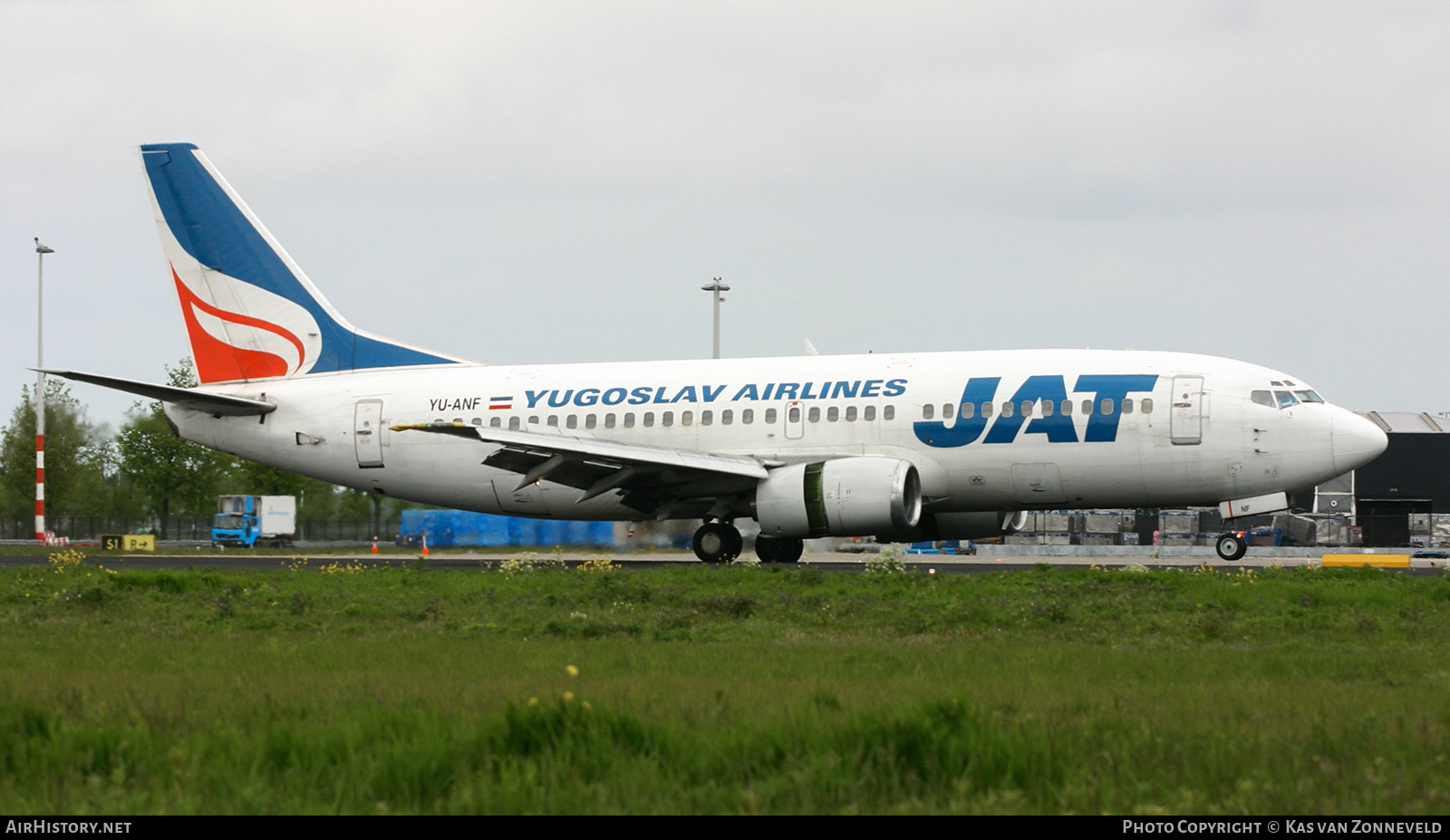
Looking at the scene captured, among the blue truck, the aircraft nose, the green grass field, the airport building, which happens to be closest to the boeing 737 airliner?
the aircraft nose

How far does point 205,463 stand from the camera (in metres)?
69.6

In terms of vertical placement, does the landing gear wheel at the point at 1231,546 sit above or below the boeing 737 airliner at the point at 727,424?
below

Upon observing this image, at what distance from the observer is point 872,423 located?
25812 mm

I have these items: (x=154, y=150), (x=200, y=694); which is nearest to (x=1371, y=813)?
(x=200, y=694)

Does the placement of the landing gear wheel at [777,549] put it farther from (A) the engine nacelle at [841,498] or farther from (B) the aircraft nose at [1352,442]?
(B) the aircraft nose at [1352,442]

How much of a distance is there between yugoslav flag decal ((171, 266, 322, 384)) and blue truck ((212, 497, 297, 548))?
Result: 30.8m

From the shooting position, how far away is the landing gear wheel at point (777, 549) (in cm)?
2745

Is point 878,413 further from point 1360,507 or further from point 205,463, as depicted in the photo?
point 205,463

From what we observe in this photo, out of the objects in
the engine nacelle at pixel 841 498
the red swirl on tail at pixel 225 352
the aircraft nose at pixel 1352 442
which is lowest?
the engine nacelle at pixel 841 498

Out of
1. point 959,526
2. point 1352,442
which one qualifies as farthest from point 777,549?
point 1352,442

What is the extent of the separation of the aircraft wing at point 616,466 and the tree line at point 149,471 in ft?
139

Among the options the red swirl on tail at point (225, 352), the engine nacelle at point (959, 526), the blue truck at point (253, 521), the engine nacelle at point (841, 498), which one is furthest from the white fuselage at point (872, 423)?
the blue truck at point (253, 521)

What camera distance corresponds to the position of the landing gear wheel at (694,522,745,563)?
26.9 m

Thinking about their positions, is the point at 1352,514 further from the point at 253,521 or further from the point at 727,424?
the point at 253,521
